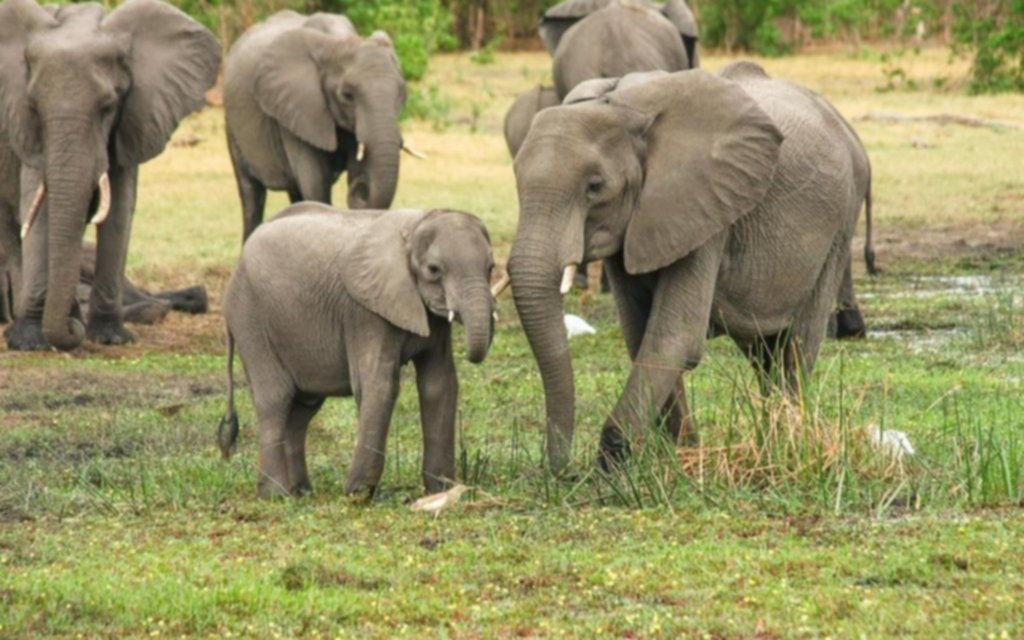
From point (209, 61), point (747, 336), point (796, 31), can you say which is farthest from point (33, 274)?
point (796, 31)

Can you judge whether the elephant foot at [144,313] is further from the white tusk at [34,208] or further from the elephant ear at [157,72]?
the white tusk at [34,208]

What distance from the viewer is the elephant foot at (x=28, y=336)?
42.6ft

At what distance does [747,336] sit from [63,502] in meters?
2.81

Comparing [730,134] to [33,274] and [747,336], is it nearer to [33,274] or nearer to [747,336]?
[747,336]

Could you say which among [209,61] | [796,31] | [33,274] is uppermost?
[209,61]

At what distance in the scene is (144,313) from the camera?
14.5 metres

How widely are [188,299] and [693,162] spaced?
7.00 m

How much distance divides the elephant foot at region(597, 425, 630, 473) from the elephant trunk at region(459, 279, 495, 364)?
0.78 metres

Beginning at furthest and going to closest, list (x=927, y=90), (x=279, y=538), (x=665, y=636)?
1. (x=927, y=90)
2. (x=279, y=538)
3. (x=665, y=636)

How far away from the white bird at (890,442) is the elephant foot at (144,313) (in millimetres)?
7124

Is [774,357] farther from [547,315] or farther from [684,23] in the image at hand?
[684,23]

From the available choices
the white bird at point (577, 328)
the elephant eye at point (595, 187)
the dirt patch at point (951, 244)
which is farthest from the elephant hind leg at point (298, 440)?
the dirt patch at point (951, 244)

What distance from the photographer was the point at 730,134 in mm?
8812

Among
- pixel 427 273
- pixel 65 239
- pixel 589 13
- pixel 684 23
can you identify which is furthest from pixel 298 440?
pixel 684 23
